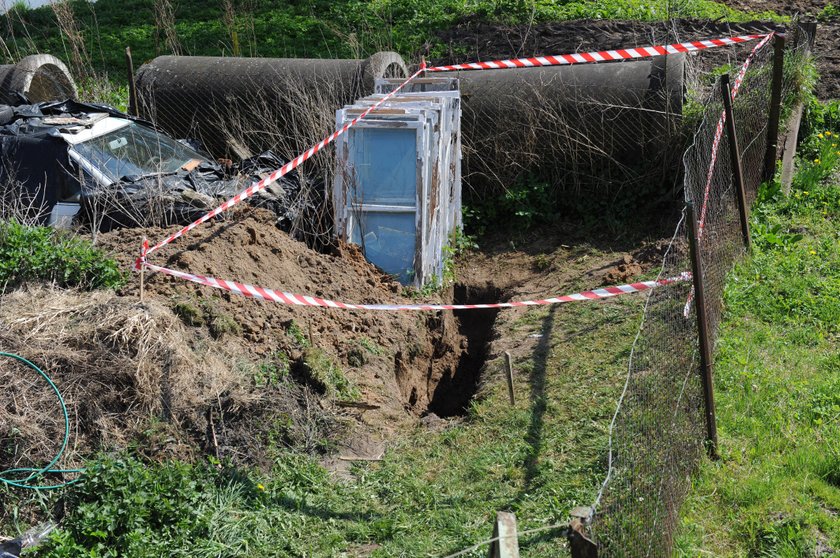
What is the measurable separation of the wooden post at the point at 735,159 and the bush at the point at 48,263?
5.00 metres

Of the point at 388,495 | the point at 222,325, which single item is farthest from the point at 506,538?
the point at 222,325

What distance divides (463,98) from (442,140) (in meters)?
2.02

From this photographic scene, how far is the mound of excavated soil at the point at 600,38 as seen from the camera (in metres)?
12.9

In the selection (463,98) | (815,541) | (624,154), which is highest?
(463,98)

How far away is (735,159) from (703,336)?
2973mm

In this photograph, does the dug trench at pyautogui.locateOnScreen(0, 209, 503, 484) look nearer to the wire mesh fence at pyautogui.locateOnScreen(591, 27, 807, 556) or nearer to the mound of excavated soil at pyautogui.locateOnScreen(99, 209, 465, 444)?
the mound of excavated soil at pyautogui.locateOnScreen(99, 209, 465, 444)

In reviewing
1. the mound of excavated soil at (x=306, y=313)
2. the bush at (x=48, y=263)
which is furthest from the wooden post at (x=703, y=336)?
the bush at (x=48, y=263)

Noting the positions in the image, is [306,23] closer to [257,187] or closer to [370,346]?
[257,187]

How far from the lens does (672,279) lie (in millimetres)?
5449

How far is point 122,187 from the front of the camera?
329 inches

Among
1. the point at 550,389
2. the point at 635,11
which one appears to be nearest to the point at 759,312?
the point at 550,389

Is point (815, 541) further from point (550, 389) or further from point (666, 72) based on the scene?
point (666, 72)

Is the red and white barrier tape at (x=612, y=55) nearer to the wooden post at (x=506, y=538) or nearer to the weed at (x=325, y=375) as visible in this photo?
the weed at (x=325, y=375)

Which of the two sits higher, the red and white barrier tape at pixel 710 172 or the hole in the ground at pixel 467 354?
the red and white barrier tape at pixel 710 172
